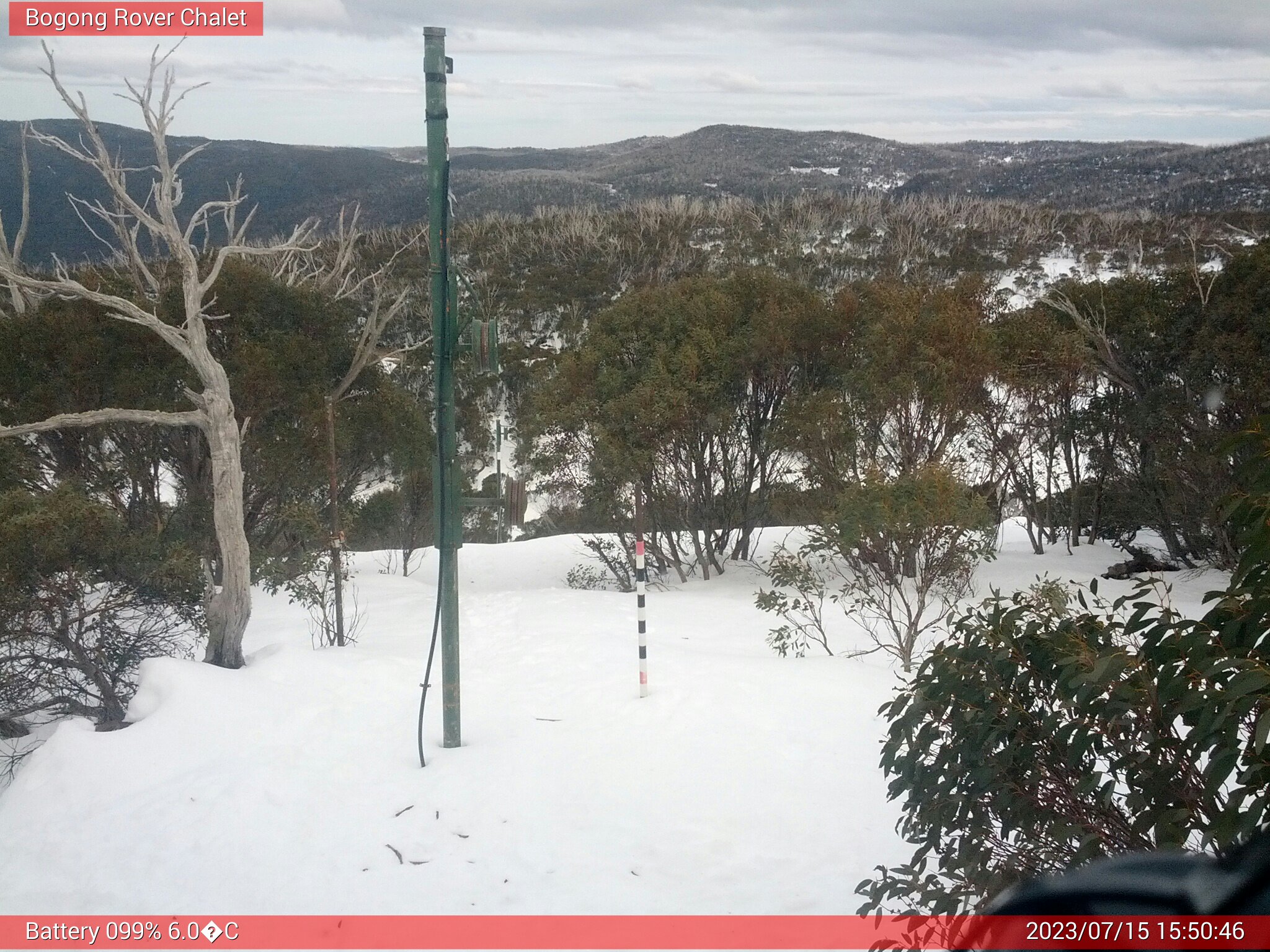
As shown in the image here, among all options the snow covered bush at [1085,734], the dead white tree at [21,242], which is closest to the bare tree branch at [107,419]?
the dead white tree at [21,242]

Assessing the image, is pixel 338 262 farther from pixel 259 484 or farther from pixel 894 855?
pixel 894 855

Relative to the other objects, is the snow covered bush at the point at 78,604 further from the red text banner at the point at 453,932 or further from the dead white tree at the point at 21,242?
the red text banner at the point at 453,932

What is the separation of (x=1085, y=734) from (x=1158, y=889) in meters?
1.13

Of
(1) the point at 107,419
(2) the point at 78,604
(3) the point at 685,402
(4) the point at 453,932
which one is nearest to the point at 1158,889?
(4) the point at 453,932

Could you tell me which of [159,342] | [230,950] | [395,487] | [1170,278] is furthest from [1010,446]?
[230,950]

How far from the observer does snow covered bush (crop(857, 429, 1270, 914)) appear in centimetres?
188

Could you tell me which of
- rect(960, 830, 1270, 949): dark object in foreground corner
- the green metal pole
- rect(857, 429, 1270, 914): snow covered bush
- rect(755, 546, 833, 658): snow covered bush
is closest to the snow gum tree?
rect(755, 546, 833, 658): snow covered bush

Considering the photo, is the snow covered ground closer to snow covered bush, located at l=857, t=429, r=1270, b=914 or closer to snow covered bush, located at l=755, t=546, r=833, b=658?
snow covered bush, located at l=755, t=546, r=833, b=658

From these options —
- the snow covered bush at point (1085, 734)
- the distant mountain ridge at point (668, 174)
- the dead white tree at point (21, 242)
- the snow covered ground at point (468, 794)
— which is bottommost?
the snow covered ground at point (468, 794)

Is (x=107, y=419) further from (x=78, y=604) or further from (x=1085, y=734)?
(x=1085, y=734)

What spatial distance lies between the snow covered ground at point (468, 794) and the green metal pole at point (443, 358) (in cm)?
51

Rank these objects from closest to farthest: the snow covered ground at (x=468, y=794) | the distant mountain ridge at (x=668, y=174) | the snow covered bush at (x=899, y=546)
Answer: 1. the snow covered ground at (x=468, y=794)
2. the snow covered bush at (x=899, y=546)
3. the distant mountain ridge at (x=668, y=174)

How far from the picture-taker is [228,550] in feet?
23.2

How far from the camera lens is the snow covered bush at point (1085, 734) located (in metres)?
1.88
